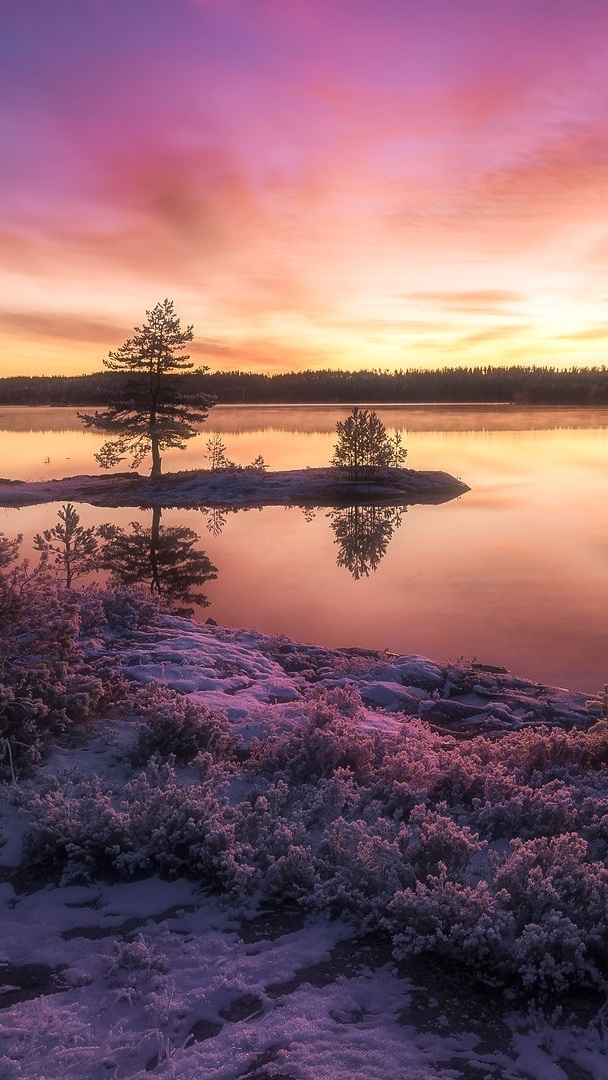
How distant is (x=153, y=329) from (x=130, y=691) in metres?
33.4

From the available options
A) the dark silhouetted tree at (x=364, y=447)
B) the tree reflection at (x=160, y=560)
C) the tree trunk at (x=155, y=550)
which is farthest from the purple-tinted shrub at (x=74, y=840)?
the dark silhouetted tree at (x=364, y=447)

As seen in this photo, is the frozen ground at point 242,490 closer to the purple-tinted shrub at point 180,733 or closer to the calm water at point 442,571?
the calm water at point 442,571

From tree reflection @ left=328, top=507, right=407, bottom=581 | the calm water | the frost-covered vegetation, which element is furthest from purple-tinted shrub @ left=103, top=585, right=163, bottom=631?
tree reflection @ left=328, top=507, right=407, bottom=581

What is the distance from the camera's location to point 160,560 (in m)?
22.3

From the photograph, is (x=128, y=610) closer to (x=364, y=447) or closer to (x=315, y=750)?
(x=315, y=750)

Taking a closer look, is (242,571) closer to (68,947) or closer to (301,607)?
(301,607)

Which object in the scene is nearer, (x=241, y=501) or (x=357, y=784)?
(x=357, y=784)

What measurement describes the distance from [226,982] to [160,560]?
1873 centimetres

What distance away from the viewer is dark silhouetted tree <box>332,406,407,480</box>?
3716 centimetres

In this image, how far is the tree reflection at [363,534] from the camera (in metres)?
20.7

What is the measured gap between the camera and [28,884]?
17.2 feet

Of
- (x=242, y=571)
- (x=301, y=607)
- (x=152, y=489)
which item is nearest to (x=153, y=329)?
(x=152, y=489)

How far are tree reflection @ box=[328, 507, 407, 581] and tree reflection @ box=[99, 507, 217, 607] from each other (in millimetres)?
4146

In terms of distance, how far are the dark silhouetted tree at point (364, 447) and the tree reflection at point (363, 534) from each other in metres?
5.68
